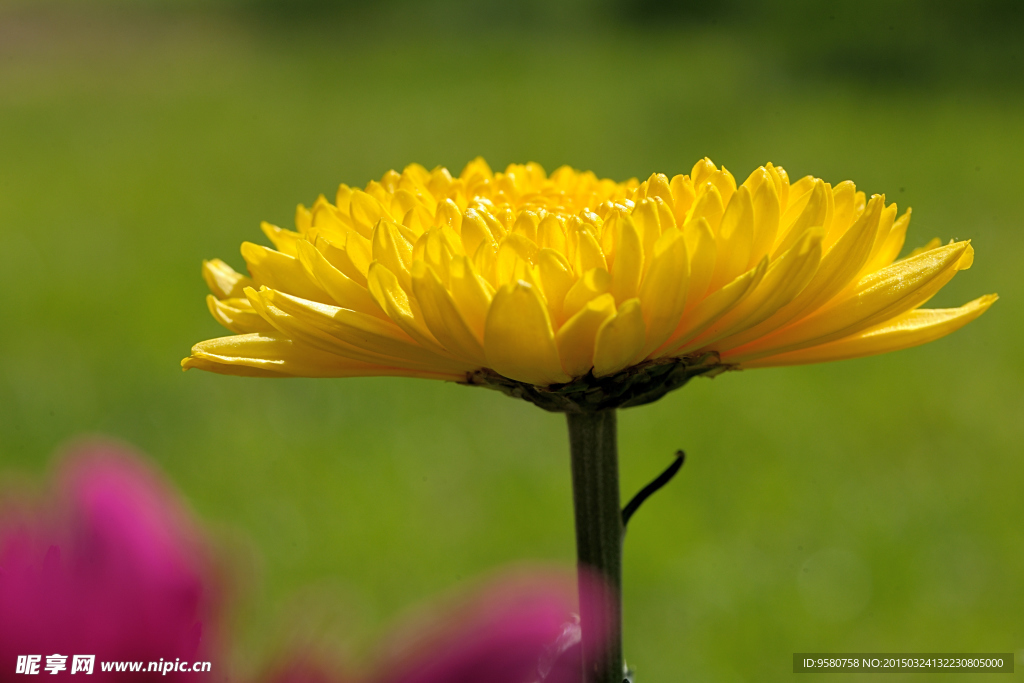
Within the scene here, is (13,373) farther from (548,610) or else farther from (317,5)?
(317,5)

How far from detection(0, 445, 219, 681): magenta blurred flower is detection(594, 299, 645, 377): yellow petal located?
8.4 inches

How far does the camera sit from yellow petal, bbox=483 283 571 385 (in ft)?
1.31

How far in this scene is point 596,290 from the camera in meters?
0.42

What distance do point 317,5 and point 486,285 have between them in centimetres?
574

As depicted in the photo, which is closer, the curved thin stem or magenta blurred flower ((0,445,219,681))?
magenta blurred flower ((0,445,219,681))

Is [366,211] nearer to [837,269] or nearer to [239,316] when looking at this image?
[239,316]

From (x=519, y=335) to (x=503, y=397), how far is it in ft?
6.74

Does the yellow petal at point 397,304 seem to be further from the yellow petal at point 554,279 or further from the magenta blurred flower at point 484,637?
the magenta blurred flower at point 484,637

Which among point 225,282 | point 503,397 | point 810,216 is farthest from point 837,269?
point 503,397

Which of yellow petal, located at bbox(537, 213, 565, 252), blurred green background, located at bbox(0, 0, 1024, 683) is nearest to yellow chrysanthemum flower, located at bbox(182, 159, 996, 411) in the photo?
yellow petal, located at bbox(537, 213, 565, 252)

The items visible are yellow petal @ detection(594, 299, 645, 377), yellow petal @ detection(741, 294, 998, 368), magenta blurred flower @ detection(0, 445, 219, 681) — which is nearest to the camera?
magenta blurred flower @ detection(0, 445, 219, 681)

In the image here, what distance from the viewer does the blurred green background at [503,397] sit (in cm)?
171

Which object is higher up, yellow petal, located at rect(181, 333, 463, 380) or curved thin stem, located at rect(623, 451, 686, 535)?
yellow petal, located at rect(181, 333, 463, 380)

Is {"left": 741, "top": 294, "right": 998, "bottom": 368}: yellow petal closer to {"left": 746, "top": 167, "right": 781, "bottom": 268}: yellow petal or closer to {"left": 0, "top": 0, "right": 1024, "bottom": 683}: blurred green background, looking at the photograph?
{"left": 746, "top": 167, "right": 781, "bottom": 268}: yellow petal
